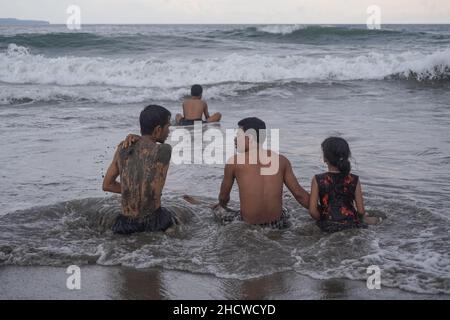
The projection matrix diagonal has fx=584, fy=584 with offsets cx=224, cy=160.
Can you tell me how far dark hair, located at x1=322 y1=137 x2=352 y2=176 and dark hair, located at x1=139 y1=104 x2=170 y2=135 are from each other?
4.57 feet

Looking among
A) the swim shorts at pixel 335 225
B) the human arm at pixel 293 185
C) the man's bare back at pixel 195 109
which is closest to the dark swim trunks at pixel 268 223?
the human arm at pixel 293 185

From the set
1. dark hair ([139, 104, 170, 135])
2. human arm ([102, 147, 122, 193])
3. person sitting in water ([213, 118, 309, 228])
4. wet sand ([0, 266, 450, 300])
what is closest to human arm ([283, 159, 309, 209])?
person sitting in water ([213, 118, 309, 228])

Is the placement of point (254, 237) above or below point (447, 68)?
below

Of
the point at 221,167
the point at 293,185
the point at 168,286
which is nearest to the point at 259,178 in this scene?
the point at 293,185

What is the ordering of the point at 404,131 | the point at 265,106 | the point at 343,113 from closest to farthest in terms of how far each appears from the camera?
1. the point at 404,131
2. the point at 343,113
3. the point at 265,106

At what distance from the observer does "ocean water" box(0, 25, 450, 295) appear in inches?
181

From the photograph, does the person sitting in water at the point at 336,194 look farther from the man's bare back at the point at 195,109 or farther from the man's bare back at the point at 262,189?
the man's bare back at the point at 195,109

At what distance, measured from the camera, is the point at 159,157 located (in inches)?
195

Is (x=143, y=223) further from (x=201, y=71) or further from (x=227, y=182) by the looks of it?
(x=201, y=71)

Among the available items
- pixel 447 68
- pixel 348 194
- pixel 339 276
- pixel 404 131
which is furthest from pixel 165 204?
pixel 447 68

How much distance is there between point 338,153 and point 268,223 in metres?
0.91
